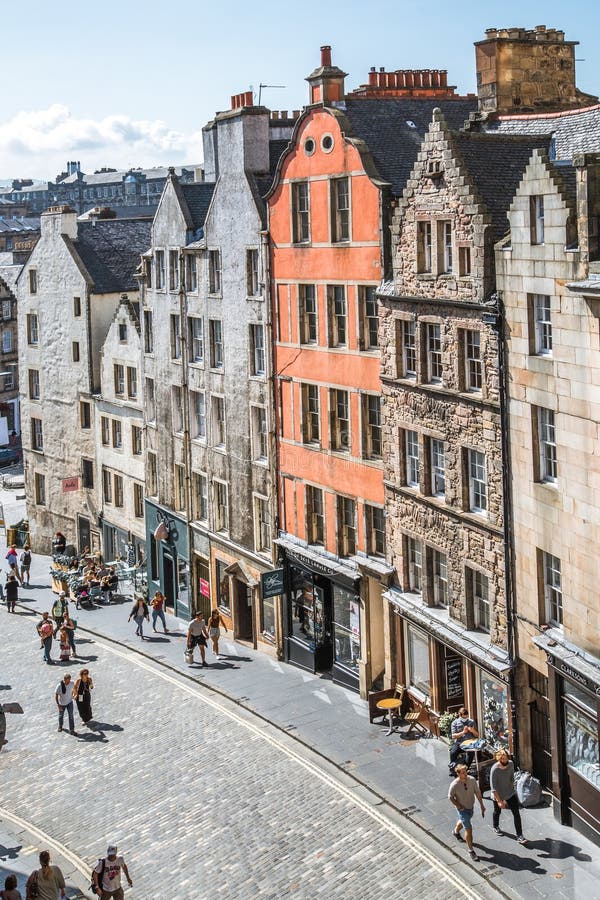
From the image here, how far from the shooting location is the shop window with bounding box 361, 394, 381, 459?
36.9 metres

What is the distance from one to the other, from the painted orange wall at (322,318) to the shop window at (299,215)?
227mm

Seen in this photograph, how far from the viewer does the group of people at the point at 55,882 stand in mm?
23562

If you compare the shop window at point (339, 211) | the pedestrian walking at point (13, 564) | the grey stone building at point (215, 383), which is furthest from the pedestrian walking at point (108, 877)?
the pedestrian walking at point (13, 564)

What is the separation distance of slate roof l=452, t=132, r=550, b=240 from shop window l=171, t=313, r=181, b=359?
19.5 meters

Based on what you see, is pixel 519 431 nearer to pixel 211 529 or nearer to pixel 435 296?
pixel 435 296

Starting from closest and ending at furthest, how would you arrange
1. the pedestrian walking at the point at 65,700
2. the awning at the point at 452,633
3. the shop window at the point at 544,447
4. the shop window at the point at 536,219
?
the shop window at the point at 536,219 < the shop window at the point at 544,447 < the awning at the point at 452,633 < the pedestrian walking at the point at 65,700

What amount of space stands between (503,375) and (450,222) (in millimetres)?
4534

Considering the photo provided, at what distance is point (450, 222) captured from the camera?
31.5 meters

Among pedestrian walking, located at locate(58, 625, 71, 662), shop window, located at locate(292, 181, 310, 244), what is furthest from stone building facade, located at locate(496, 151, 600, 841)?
pedestrian walking, located at locate(58, 625, 71, 662)

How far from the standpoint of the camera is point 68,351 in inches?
2429

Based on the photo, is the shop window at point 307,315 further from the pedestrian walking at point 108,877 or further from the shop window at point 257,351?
the pedestrian walking at point 108,877

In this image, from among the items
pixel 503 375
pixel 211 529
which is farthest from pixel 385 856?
pixel 211 529

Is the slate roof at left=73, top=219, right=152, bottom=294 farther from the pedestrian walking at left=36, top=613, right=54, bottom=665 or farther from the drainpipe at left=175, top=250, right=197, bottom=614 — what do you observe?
the pedestrian walking at left=36, top=613, right=54, bottom=665

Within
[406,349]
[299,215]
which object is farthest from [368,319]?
[299,215]
